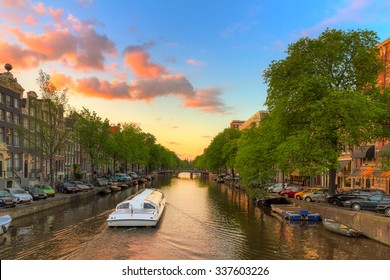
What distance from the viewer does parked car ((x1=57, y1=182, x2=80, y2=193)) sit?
191ft

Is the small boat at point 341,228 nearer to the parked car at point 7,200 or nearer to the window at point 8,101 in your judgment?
the parked car at point 7,200

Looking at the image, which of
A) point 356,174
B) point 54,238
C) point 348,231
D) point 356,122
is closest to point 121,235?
point 54,238

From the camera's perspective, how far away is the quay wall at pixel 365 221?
24.4 meters

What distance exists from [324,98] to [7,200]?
34016 mm

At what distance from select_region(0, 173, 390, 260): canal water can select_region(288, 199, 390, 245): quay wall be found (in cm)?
81

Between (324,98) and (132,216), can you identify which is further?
(324,98)

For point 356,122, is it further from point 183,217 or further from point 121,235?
point 121,235

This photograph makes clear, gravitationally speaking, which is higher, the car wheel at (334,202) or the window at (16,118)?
the window at (16,118)

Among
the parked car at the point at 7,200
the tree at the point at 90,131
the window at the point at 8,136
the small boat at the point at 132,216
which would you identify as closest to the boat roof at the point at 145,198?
the small boat at the point at 132,216

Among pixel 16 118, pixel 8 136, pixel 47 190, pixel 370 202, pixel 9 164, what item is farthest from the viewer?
pixel 16 118

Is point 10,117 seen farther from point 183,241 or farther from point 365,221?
point 365,221

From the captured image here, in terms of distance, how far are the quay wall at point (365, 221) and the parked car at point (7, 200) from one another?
3299 cm

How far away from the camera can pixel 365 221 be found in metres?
27.0

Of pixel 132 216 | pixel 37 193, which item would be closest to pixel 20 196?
pixel 37 193
